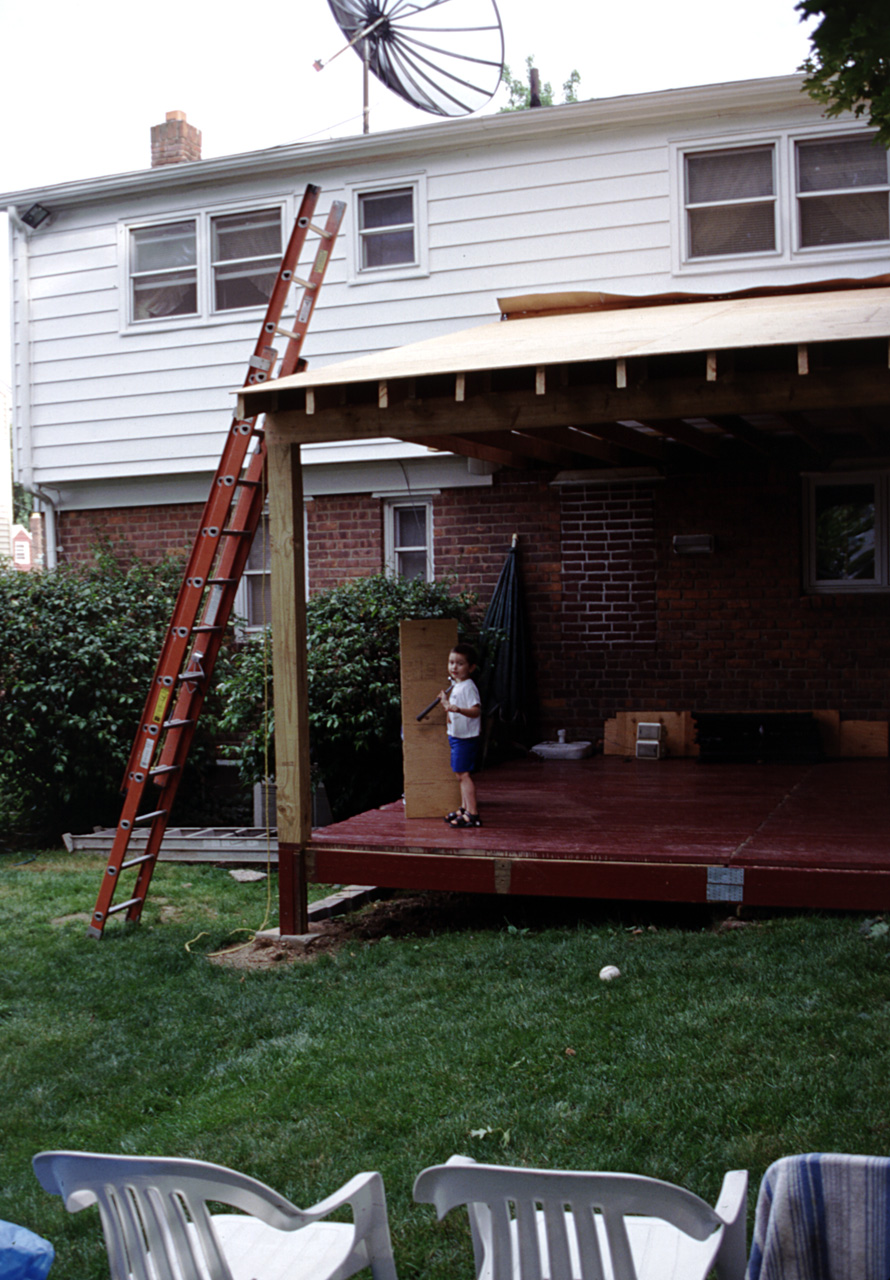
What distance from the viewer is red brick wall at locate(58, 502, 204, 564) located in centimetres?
1245

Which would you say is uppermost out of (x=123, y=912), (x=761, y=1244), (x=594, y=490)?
(x=594, y=490)

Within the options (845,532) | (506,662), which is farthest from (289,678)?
(845,532)

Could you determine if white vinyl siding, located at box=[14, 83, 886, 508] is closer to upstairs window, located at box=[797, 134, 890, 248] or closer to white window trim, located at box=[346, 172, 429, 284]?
white window trim, located at box=[346, 172, 429, 284]

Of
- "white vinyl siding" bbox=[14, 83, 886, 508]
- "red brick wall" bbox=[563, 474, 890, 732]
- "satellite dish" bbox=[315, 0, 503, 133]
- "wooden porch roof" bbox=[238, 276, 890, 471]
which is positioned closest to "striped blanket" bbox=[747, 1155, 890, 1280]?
"wooden porch roof" bbox=[238, 276, 890, 471]

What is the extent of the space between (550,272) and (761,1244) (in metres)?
9.89

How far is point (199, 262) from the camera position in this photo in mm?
12188

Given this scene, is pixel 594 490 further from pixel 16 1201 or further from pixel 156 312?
pixel 16 1201

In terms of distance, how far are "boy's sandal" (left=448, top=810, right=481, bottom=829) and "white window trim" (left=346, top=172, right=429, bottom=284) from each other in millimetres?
5921

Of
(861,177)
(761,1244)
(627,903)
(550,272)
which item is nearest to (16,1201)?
(761,1244)

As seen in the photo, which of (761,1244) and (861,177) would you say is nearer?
(761,1244)

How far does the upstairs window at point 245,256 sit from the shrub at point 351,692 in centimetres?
352

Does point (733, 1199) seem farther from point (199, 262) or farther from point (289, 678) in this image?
point (199, 262)

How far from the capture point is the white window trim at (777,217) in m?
10.1

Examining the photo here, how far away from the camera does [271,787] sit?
413 inches
